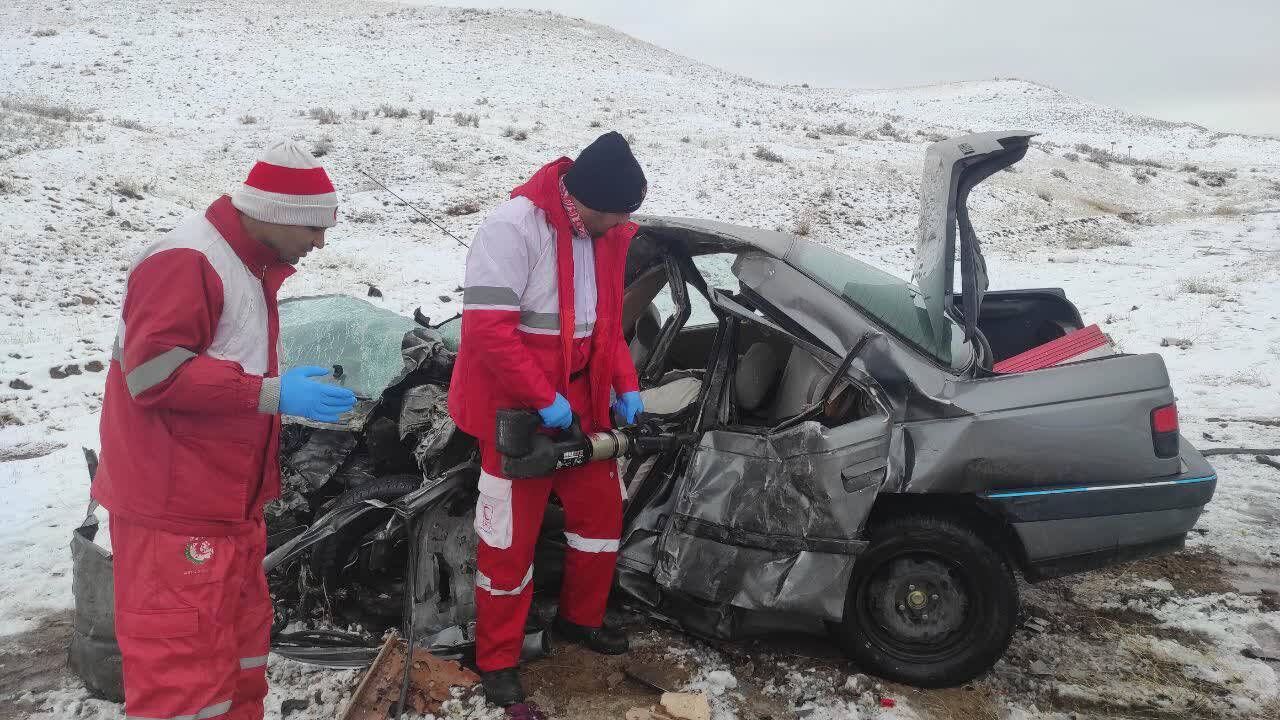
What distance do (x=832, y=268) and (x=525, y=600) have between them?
1.76 m

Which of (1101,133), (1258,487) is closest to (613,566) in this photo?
(1258,487)

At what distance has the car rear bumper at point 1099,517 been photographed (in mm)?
2740

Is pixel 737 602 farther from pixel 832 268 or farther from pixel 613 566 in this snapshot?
pixel 832 268

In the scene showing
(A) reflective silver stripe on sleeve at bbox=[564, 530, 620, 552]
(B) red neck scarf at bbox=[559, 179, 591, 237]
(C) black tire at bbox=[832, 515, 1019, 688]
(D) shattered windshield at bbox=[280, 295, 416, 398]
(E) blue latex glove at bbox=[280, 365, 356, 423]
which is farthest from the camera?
(D) shattered windshield at bbox=[280, 295, 416, 398]

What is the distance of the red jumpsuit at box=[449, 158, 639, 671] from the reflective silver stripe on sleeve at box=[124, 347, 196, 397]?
0.89 m

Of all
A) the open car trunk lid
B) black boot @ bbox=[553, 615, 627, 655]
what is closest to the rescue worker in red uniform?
black boot @ bbox=[553, 615, 627, 655]

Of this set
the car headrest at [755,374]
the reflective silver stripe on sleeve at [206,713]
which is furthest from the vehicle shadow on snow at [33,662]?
the car headrest at [755,374]

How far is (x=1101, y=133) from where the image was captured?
31.8 m

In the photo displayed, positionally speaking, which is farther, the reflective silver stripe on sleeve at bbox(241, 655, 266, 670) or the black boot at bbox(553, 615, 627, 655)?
the black boot at bbox(553, 615, 627, 655)

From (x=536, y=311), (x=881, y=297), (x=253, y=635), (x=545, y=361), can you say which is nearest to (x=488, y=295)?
(x=536, y=311)

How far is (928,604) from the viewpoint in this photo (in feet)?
9.41

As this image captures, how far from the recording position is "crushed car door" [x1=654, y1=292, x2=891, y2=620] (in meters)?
2.74

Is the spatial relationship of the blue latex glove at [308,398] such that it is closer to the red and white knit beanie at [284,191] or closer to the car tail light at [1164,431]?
the red and white knit beanie at [284,191]

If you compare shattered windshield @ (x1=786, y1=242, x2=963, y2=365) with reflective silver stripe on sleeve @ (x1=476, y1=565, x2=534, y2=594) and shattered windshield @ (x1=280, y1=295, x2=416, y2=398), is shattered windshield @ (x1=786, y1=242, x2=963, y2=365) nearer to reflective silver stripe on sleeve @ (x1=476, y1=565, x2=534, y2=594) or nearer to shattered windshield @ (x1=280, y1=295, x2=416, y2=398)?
reflective silver stripe on sleeve @ (x1=476, y1=565, x2=534, y2=594)
